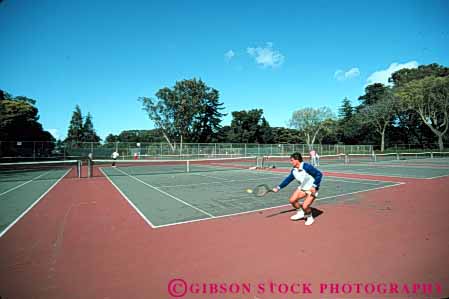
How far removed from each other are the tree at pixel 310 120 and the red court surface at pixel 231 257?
56511mm

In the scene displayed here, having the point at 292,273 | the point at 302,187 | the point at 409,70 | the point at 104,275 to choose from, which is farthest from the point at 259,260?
the point at 409,70

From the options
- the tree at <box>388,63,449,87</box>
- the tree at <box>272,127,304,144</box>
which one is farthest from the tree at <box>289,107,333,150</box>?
the tree at <box>388,63,449,87</box>

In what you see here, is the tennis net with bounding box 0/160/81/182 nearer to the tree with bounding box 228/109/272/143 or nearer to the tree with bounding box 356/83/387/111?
the tree with bounding box 228/109/272/143

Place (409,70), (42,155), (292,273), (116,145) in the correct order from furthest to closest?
1. (409,70)
2. (116,145)
3. (42,155)
4. (292,273)

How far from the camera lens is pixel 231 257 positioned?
3762 mm

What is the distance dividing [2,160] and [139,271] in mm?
30534

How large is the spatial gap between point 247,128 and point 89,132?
40.4 metres

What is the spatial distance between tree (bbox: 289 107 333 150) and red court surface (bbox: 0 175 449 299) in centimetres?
5651

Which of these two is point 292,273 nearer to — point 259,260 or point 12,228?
point 259,260

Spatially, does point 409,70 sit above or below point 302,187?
above

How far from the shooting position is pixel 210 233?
4848 millimetres

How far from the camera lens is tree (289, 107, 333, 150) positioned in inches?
2365

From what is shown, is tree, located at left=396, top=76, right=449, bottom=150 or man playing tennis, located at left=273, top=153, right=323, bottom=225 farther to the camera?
tree, located at left=396, top=76, right=449, bottom=150

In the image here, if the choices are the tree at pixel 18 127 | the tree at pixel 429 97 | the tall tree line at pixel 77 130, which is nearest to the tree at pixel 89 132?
the tall tree line at pixel 77 130
